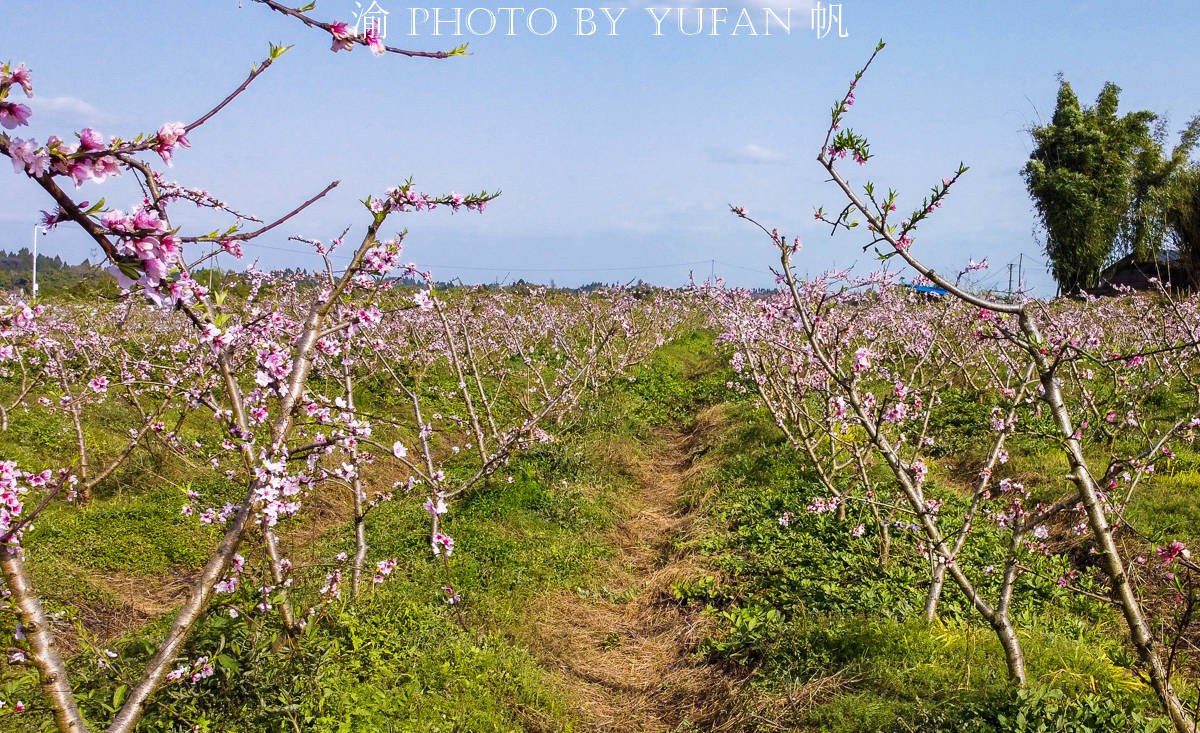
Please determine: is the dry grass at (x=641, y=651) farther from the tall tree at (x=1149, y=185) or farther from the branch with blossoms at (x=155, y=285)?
the tall tree at (x=1149, y=185)

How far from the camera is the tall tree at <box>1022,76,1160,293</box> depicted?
31.3 m

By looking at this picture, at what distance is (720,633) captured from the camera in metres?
5.34

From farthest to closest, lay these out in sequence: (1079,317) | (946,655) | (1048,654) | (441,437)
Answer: (1079,317) → (441,437) → (946,655) → (1048,654)

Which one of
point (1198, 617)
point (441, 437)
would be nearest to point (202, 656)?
point (1198, 617)

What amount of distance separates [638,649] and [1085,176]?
3508 centimetres

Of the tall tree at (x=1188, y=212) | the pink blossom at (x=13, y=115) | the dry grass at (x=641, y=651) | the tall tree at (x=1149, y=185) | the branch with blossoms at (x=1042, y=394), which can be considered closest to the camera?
the pink blossom at (x=13, y=115)

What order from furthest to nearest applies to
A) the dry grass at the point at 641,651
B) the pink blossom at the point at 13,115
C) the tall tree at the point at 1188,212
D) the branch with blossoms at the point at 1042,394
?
1. the tall tree at the point at 1188,212
2. the dry grass at the point at 641,651
3. the branch with blossoms at the point at 1042,394
4. the pink blossom at the point at 13,115

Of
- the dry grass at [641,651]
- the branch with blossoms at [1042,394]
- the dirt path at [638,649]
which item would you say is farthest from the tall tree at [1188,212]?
the branch with blossoms at [1042,394]

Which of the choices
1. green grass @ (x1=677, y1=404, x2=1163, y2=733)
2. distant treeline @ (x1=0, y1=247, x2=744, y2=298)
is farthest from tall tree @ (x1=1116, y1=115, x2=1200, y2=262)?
green grass @ (x1=677, y1=404, x2=1163, y2=733)

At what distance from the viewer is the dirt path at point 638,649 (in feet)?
15.2

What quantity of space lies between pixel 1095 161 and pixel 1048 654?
35.6 meters

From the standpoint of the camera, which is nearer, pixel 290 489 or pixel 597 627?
pixel 290 489

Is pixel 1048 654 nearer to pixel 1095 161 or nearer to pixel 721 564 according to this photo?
pixel 721 564

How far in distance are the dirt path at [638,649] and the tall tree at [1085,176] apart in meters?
Answer: 31.8
